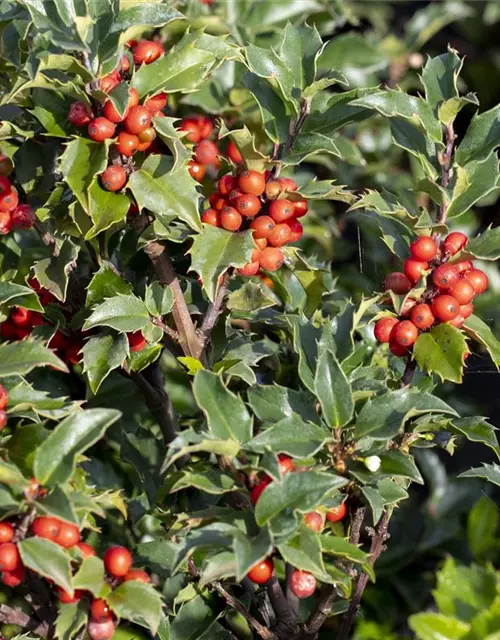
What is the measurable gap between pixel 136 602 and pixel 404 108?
0.74 m

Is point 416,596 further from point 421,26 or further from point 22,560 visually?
point 421,26

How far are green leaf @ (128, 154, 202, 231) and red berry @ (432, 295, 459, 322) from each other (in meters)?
0.34

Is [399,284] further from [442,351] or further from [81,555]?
[81,555]

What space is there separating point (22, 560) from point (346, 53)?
71.4 inches

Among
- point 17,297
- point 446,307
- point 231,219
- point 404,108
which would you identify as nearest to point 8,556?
point 17,297

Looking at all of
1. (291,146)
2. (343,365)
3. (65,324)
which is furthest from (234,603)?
(291,146)

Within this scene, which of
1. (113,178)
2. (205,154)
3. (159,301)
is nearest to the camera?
(113,178)

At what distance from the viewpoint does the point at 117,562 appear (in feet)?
3.66

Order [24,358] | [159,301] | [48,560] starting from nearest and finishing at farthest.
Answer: [48,560] < [24,358] < [159,301]

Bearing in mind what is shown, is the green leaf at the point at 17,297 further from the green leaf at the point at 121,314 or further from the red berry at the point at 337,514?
the red berry at the point at 337,514

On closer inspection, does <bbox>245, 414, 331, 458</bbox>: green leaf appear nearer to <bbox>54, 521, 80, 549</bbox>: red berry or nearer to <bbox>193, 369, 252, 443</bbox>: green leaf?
<bbox>193, 369, 252, 443</bbox>: green leaf

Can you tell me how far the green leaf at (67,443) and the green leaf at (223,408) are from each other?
113 millimetres

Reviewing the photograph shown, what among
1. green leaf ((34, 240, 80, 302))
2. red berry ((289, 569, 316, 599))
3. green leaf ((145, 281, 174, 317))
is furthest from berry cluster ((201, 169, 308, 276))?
red berry ((289, 569, 316, 599))

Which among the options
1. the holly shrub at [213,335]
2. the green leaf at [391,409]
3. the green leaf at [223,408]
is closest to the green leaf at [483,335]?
the holly shrub at [213,335]
